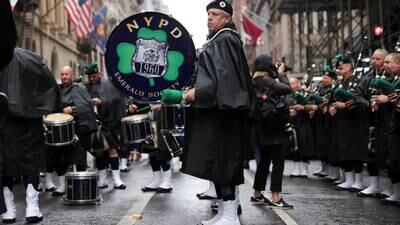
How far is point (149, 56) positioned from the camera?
7.10 m

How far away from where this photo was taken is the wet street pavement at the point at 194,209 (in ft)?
21.9

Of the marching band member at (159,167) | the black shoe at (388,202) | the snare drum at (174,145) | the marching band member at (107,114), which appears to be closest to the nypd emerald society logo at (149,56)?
the snare drum at (174,145)

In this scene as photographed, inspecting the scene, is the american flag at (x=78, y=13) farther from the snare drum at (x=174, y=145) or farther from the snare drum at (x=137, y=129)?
the snare drum at (x=174, y=145)

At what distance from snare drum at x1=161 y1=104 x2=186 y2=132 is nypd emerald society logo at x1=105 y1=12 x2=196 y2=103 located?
0.31 metres

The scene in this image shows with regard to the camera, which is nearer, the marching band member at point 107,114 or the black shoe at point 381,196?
the black shoe at point 381,196

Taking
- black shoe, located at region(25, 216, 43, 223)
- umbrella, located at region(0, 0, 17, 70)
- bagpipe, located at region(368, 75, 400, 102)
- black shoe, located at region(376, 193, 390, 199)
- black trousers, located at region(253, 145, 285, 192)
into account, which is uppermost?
umbrella, located at region(0, 0, 17, 70)

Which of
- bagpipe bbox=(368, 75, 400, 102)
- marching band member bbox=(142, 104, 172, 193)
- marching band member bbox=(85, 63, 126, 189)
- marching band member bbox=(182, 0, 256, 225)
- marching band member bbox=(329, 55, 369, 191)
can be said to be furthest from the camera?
marching band member bbox=(85, 63, 126, 189)

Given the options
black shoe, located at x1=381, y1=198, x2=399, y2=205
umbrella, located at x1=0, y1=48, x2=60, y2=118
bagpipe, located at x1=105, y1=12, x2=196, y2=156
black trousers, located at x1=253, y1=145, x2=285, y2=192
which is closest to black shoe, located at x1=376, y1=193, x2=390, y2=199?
black shoe, located at x1=381, y1=198, x2=399, y2=205

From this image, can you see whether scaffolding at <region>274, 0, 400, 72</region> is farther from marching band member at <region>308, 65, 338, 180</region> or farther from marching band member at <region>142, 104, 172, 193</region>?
marching band member at <region>142, 104, 172, 193</region>

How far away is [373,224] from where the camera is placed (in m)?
6.43

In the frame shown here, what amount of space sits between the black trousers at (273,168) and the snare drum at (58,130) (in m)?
2.46

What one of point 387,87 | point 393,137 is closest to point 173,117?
point 393,137

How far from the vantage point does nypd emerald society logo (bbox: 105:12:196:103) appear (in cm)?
699

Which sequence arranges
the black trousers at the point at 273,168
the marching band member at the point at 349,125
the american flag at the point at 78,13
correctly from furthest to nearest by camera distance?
1. the american flag at the point at 78,13
2. the marching band member at the point at 349,125
3. the black trousers at the point at 273,168
